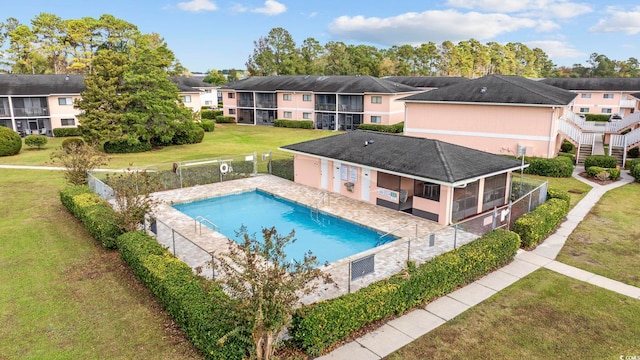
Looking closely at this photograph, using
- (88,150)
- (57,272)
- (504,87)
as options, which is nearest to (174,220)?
(57,272)

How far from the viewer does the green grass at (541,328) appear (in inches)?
432

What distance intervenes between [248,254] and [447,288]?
7.62 m

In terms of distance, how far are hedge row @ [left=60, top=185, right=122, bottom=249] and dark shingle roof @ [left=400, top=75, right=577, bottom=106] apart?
1011 inches

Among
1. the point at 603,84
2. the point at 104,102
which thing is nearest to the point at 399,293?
the point at 104,102

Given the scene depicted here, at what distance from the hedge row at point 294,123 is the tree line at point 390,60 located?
3378 cm

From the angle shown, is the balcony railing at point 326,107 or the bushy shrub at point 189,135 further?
the balcony railing at point 326,107

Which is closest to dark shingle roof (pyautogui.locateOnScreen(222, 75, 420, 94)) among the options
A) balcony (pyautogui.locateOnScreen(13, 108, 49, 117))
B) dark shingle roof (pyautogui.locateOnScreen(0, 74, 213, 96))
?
dark shingle roof (pyautogui.locateOnScreen(0, 74, 213, 96))

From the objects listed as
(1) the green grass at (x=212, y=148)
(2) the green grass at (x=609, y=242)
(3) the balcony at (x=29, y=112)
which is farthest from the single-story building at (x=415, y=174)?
(3) the balcony at (x=29, y=112)

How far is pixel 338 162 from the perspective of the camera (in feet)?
81.1

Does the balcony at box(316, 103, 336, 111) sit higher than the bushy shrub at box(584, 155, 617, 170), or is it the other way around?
the balcony at box(316, 103, 336, 111)

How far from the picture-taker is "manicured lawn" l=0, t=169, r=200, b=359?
36.5ft

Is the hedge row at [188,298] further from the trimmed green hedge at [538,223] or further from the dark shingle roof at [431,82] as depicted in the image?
the dark shingle roof at [431,82]

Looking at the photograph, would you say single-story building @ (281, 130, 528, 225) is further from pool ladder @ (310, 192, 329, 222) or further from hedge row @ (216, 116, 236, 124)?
hedge row @ (216, 116, 236, 124)

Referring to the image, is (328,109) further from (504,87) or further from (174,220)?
(174,220)
